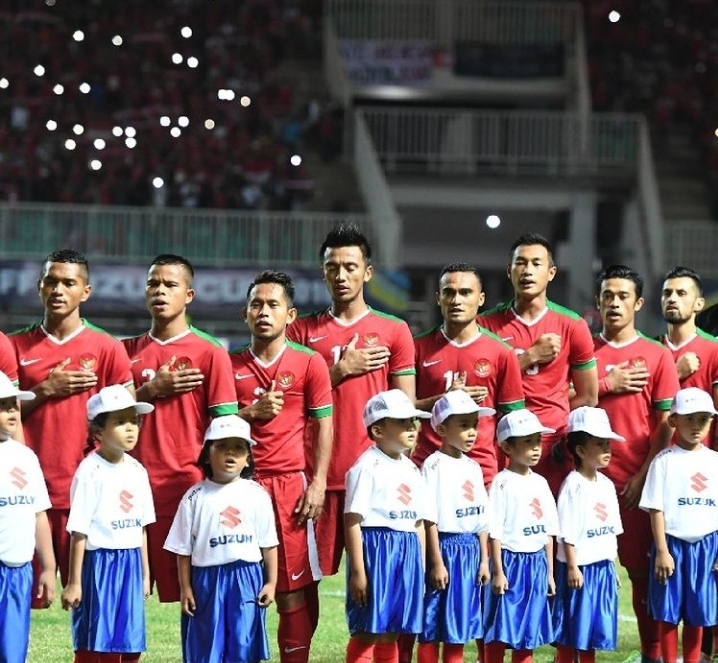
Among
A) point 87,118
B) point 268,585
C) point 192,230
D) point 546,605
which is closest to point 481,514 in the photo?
point 546,605

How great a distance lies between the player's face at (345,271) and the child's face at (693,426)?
5.88 feet

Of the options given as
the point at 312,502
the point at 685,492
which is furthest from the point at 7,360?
the point at 685,492

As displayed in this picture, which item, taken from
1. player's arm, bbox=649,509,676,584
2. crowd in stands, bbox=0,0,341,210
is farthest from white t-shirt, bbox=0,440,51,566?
crowd in stands, bbox=0,0,341,210

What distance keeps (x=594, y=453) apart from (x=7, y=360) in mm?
2889

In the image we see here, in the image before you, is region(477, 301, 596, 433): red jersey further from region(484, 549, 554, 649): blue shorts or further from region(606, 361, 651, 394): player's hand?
region(484, 549, 554, 649): blue shorts

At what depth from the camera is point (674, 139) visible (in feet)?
88.2

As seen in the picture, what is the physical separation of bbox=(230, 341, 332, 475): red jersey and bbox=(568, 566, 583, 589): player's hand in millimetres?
1406

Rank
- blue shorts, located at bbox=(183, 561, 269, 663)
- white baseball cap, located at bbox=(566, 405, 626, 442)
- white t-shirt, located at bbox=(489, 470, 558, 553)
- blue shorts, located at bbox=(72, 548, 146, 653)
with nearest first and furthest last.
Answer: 1. blue shorts, located at bbox=(72, 548, 146, 653)
2. blue shorts, located at bbox=(183, 561, 269, 663)
3. white t-shirt, located at bbox=(489, 470, 558, 553)
4. white baseball cap, located at bbox=(566, 405, 626, 442)

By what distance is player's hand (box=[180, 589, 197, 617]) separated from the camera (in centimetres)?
686

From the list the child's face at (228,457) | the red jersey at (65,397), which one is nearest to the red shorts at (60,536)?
the red jersey at (65,397)

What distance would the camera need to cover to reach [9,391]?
21.7 feet

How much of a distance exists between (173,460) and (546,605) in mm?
1914

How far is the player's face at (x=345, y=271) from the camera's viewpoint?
767cm

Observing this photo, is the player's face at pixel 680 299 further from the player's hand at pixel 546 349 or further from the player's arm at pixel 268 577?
the player's arm at pixel 268 577
